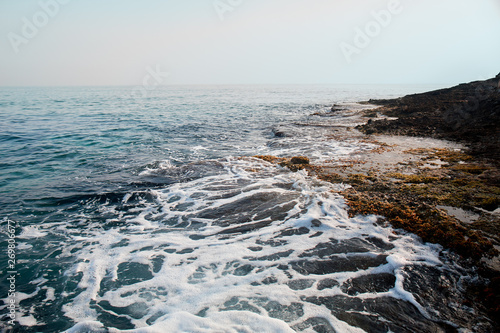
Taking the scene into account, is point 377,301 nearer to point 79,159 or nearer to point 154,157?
point 154,157

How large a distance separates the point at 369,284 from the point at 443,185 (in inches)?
165

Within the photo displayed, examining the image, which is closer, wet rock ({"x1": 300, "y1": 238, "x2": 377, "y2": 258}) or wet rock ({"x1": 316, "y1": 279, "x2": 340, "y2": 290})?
wet rock ({"x1": 316, "y1": 279, "x2": 340, "y2": 290})

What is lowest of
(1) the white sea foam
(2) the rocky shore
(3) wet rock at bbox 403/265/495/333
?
(1) the white sea foam

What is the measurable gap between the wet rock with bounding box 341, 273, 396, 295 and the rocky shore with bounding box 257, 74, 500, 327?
0.87 meters

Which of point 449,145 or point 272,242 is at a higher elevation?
point 449,145

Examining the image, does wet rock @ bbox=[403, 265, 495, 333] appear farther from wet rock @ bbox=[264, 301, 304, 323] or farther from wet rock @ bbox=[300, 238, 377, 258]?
wet rock @ bbox=[264, 301, 304, 323]

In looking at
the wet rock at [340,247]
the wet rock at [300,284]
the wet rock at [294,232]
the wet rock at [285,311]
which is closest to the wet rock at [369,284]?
the wet rock at [300,284]

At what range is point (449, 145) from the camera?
1036cm

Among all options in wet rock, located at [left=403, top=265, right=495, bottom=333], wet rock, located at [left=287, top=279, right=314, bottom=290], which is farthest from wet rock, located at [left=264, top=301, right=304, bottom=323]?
wet rock, located at [left=403, top=265, right=495, bottom=333]

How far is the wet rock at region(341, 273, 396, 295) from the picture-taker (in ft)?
11.8

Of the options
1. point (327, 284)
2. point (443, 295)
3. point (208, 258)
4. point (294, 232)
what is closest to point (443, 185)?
point (443, 295)

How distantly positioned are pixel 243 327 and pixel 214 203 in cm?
381

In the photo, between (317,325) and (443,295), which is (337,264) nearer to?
(317,325)

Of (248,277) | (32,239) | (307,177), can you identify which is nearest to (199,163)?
(307,177)
